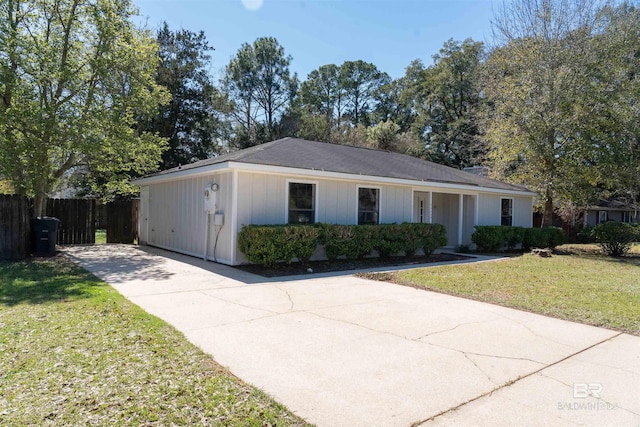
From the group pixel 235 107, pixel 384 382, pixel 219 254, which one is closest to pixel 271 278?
pixel 219 254

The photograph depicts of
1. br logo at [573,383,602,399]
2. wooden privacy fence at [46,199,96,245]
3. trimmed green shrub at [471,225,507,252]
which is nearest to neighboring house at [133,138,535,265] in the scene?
trimmed green shrub at [471,225,507,252]

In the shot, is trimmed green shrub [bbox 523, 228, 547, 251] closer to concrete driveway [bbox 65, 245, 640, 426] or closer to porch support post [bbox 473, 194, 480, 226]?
porch support post [bbox 473, 194, 480, 226]

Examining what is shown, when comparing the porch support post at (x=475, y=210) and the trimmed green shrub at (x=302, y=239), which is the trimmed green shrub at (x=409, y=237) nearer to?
the trimmed green shrub at (x=302, y=239)

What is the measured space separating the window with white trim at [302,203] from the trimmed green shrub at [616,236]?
38.5 feet

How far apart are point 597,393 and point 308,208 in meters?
8.16

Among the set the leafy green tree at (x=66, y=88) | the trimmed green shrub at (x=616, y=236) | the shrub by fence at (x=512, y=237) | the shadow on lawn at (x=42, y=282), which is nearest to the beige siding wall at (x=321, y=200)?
the shrub by fence at (x=512, y=237)

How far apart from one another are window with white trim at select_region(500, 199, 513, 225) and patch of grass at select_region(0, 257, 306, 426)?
15.7m

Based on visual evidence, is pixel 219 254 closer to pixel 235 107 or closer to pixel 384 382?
pixel 384 382

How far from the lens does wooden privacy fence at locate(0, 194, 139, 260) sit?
10.1 meters

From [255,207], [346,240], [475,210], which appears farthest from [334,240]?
[475,210]

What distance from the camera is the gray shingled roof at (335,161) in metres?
10.4

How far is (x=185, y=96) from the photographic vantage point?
25469 millimetres

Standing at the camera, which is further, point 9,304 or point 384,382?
point 9,304

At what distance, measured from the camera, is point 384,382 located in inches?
134
